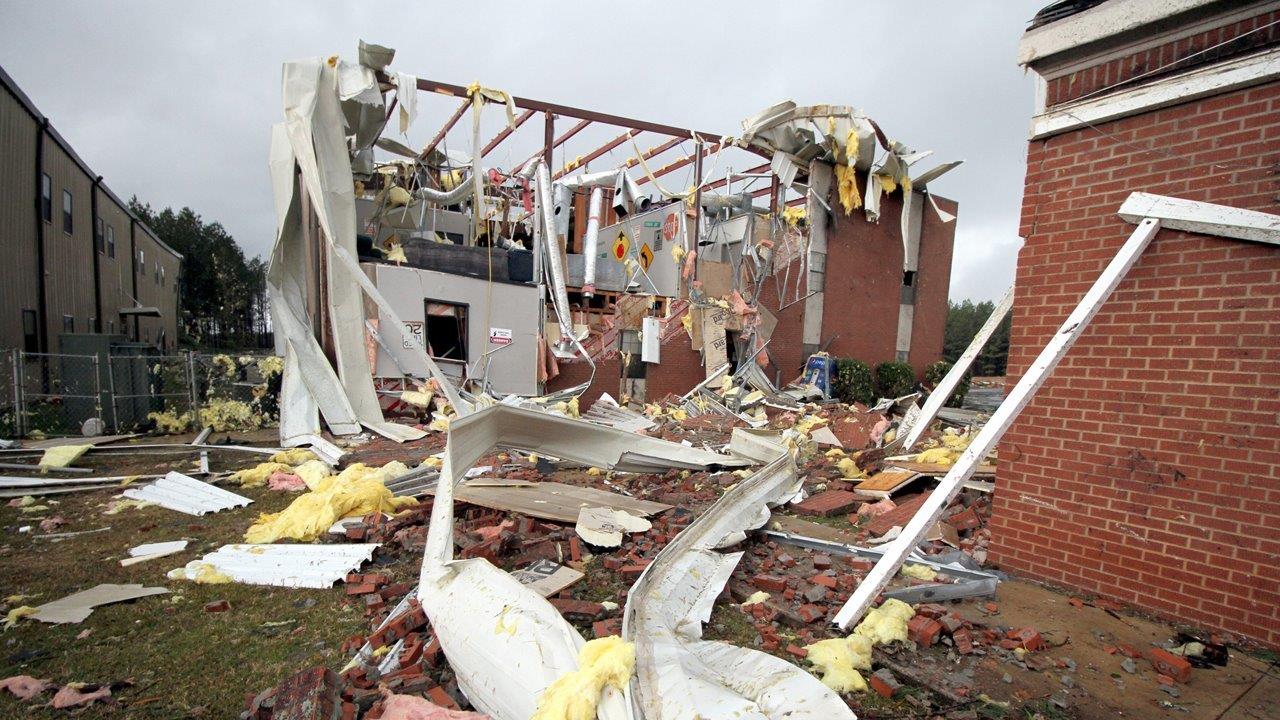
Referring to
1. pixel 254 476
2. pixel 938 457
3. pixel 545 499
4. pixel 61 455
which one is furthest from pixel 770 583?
pixel 61 455

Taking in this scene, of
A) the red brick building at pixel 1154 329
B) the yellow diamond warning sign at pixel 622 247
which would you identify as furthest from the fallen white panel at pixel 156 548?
the yellow diamond warning sign at pixel 622 247

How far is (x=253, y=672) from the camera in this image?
3078 mm

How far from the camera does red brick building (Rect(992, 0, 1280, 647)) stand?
3.13 m

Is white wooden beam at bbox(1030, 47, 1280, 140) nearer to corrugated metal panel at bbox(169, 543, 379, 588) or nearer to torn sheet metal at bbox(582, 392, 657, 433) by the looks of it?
corrugated metal panel at bbox(169, 543, 379, 588)

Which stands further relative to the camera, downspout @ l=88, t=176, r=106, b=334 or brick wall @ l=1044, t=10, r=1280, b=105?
downspout @ l=88, t=176, r=106, b=334

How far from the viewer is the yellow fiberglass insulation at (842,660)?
274cm

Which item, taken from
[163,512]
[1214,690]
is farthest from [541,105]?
[1214,690]

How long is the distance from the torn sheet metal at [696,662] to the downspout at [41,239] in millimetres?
20854

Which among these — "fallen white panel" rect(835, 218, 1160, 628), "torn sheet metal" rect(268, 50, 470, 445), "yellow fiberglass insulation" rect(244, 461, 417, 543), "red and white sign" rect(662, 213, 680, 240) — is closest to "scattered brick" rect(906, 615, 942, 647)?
"fallen white panel" rect(835, 218, 1160, 628)

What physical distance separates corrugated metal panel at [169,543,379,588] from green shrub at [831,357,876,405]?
1455cm

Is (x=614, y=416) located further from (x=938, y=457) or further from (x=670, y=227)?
(x=670, y=227)

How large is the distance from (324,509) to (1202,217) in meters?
6.77

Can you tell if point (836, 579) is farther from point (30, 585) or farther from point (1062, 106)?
point (30, 585)

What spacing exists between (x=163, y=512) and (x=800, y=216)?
51.3ft
